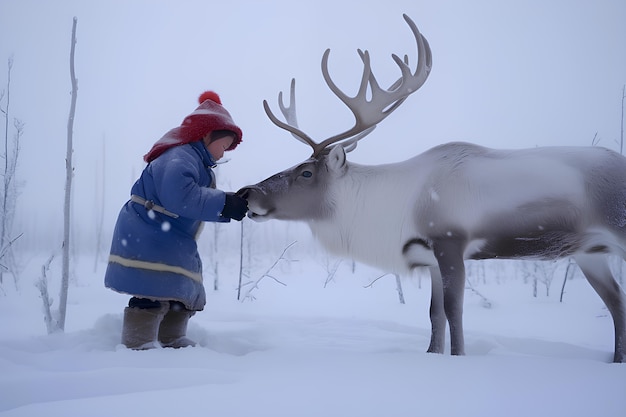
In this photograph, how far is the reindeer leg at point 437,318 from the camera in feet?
8.88

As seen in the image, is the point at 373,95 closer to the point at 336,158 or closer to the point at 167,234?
the point at 336,158

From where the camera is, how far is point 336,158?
9.14 feet

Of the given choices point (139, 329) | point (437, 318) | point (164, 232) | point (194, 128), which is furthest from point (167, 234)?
point (437, 318)

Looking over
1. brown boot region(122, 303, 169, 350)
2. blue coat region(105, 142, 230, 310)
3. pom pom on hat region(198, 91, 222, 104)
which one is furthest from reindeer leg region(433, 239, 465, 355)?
pom pom on hat region(198, 91, 222, 104)

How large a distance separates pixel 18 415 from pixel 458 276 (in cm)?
209

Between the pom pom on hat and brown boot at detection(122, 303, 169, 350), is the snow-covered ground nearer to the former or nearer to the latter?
brown boot at detection(122, 303, 169, 350)

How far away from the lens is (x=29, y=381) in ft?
4.49

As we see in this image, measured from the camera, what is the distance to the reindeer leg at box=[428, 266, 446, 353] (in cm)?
271

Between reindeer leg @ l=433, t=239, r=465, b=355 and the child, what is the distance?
1245 mm

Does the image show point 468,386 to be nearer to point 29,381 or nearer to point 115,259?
point 29,381

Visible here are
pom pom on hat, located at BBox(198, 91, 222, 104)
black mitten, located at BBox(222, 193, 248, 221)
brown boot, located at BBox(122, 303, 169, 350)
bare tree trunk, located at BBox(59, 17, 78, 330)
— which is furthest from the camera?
bare tree trunk, located at BBox(59, 17, 78, 330)

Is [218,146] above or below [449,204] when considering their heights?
above

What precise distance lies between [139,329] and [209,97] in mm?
1660

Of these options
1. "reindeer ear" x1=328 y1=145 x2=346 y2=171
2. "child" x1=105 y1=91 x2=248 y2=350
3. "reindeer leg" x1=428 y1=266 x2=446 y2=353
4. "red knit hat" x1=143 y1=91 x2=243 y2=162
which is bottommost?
"reindeer leg" x1=428 y1=266 x2=446 y2=353
